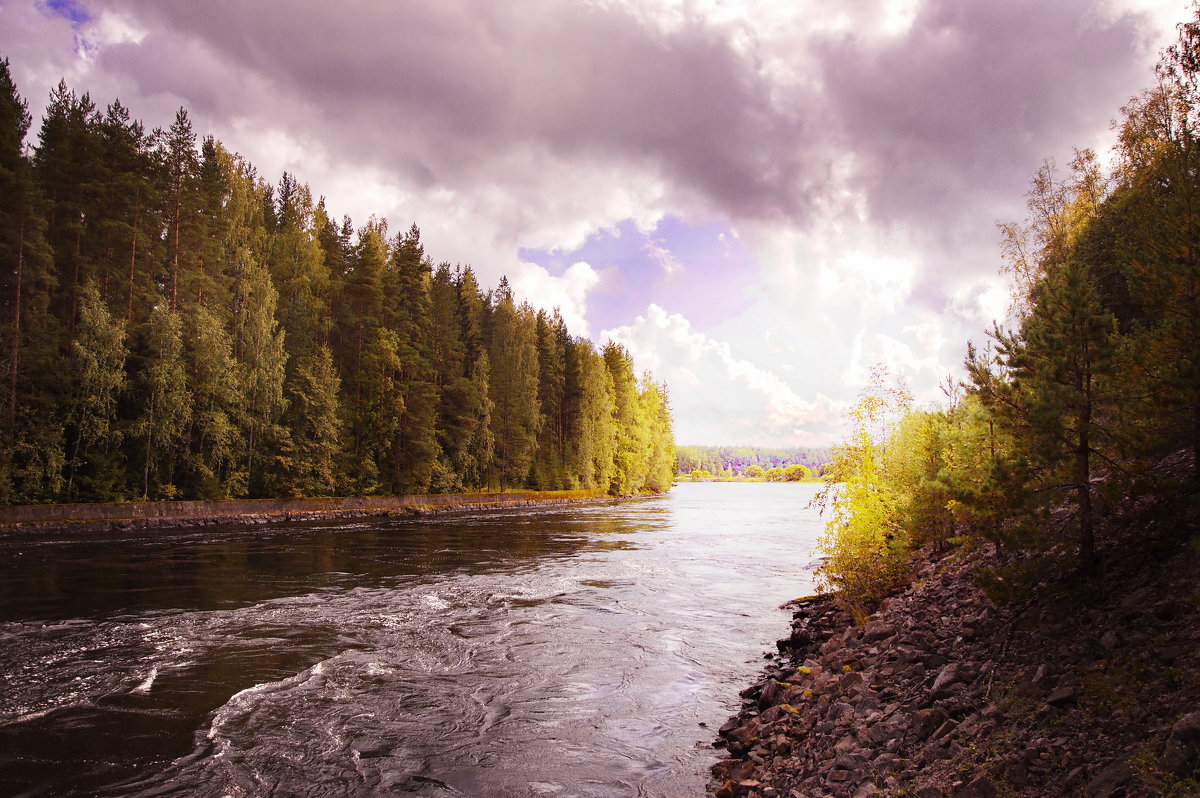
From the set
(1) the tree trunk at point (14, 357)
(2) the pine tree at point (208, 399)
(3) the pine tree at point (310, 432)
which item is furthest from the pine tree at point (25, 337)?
(3) the pine tree at point (310, 432)

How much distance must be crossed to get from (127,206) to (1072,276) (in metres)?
49.8

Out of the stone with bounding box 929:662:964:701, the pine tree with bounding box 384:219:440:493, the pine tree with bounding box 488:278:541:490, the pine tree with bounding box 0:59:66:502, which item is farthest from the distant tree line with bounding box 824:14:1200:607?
the pine tree with bounding box 488:278:541:490

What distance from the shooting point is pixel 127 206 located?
40.2 meters

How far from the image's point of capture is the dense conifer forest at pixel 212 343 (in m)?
34.2

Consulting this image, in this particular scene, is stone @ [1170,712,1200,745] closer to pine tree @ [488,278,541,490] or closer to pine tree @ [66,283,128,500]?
pine tree @ [66,283,128,500]

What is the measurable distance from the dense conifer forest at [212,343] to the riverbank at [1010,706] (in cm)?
3913

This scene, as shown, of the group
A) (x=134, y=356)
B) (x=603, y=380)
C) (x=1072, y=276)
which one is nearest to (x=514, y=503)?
(x=603, y=380)

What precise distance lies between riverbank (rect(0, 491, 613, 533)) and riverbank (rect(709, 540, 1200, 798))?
36768mm

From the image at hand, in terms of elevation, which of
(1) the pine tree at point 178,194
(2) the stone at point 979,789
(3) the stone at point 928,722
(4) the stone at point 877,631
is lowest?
(4) the stone at point 877,631

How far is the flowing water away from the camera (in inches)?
317

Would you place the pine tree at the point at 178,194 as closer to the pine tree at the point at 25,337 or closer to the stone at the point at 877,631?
the pine tree at the point at 25,337

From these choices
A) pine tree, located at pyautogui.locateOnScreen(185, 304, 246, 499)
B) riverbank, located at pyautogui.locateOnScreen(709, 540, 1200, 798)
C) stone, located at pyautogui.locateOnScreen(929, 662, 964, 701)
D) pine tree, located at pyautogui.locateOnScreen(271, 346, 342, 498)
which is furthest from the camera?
pine tree, located at pyautogui.locateOnScreen(271, 346, 342, 498)

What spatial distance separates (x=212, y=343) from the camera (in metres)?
41.3

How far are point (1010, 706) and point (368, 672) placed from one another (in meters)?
10.5
